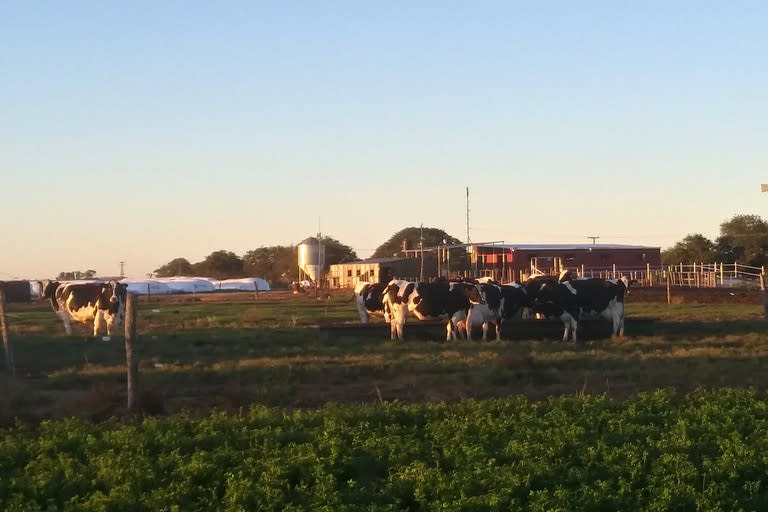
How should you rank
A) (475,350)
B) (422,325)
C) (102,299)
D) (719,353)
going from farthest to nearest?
1. (102,299)
2. (422,325)
3. (475,350)
4. (719,353)

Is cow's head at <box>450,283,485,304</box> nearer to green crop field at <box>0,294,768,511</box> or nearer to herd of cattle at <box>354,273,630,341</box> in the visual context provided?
herd of cattle at <box>354,273,630,341</box>

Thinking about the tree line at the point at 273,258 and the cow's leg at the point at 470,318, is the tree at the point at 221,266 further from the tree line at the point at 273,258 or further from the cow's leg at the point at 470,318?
the cow's leg at the point at 470,318

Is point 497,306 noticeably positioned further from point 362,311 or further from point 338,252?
point 338,252

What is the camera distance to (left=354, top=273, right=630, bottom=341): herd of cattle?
28.1 metres

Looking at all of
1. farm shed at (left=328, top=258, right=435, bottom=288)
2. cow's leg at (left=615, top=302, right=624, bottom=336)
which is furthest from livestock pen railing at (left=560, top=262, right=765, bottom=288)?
cow's leg at (left=615, top=302, right=624, bottom=336)

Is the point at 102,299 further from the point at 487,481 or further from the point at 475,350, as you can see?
the point at 487,481

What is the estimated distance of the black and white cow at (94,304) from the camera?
30.1 m

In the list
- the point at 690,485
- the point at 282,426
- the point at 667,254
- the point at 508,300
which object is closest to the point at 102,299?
the point at 508,300

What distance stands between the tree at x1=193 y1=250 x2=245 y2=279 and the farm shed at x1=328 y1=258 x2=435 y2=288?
1402 inches

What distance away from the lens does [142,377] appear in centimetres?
1830

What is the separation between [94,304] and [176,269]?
10280 centimetres

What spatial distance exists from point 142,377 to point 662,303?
29.2 meters

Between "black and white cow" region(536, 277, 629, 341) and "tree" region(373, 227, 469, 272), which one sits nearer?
"black and white cow" region(536, 277, 629, 341)

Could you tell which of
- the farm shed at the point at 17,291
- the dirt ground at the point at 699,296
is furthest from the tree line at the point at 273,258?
the dirt ground at the point at 699,296
